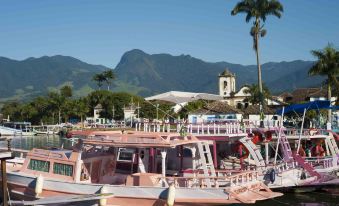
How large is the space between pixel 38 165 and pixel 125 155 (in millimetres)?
3915

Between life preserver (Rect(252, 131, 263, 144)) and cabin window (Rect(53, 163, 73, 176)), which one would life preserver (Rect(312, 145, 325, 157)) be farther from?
cabin window (Rect(53, 163, 73, 176))

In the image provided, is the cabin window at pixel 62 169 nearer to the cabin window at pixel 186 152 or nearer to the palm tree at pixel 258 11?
the cabin window at pixel 186 152

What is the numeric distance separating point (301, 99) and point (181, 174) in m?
69.8

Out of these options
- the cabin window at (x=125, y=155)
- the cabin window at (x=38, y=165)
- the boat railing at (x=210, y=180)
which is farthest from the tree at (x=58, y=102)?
the boat railing at (x=210, y=180)

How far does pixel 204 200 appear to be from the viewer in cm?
1633

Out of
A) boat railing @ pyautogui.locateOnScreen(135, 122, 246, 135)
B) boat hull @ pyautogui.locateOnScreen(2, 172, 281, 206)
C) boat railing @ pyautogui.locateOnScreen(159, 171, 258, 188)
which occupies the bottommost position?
boat hull @ pyautogui.locateOnScreen(2, 172, 281, 206)

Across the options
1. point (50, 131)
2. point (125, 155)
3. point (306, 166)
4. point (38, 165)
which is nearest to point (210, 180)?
point (125, 155)

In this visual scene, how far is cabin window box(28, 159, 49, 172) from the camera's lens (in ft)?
64.0

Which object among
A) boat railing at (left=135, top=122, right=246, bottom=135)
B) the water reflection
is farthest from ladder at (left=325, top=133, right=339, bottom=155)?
the water reflection

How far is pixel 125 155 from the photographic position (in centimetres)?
2027

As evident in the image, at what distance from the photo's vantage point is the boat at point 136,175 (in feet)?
54.1

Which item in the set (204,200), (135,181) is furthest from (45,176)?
(204,200)

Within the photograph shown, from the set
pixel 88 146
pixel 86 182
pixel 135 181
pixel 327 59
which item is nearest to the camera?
pixel 135 181

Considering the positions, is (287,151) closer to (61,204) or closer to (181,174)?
(181,174)
